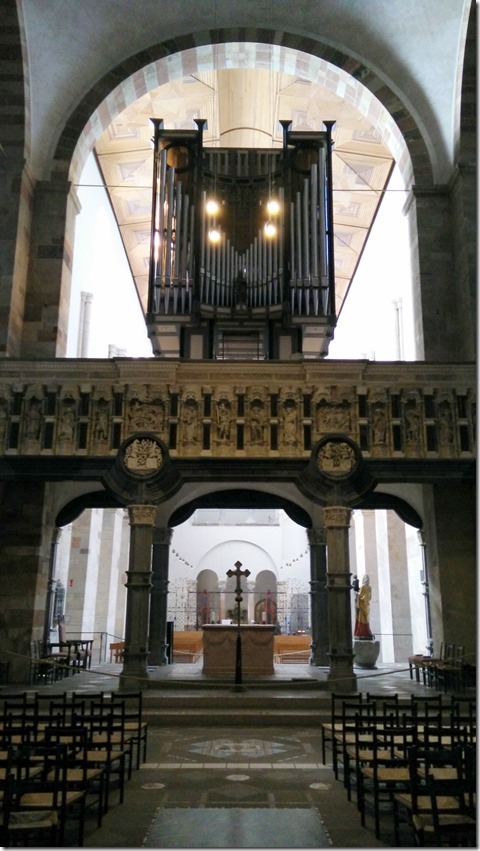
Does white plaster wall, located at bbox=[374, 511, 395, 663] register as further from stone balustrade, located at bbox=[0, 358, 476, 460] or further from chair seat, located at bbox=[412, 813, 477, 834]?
chair seat, located at bbox=[412, 813, 477, 834]

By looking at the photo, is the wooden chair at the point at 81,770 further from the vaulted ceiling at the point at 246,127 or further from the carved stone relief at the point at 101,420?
the vaulted ceiling at the point at 246,127

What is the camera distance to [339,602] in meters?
10.3

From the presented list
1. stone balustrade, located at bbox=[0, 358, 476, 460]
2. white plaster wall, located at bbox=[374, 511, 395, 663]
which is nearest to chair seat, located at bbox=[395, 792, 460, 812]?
stone balustrade, located at bbox=[0, 358, 476, 460]

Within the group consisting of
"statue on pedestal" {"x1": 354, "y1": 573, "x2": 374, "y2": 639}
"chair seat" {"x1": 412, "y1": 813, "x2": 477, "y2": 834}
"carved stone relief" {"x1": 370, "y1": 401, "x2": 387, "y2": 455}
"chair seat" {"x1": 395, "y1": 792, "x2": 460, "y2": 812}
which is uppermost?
"carved stone relief" {"x1": 370, "y1": 401, "x2": 387, "y2": 455}

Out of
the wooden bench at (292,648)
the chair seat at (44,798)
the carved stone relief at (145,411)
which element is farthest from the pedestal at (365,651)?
the chair seat at (44,798)

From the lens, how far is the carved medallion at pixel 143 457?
1077 centimetres

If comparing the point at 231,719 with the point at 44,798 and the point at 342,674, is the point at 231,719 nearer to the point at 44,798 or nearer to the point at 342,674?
the point at 342,674

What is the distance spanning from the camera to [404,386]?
11.2 meters

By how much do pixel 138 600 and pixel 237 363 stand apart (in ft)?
12.4

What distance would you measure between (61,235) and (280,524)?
19020 mm

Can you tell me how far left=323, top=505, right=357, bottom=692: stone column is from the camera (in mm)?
10117


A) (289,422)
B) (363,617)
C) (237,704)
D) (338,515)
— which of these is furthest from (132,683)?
(363,617)

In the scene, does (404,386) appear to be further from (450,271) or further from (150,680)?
(150,680)

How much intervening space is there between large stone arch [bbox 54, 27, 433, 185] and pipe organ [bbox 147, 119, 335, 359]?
102cm
